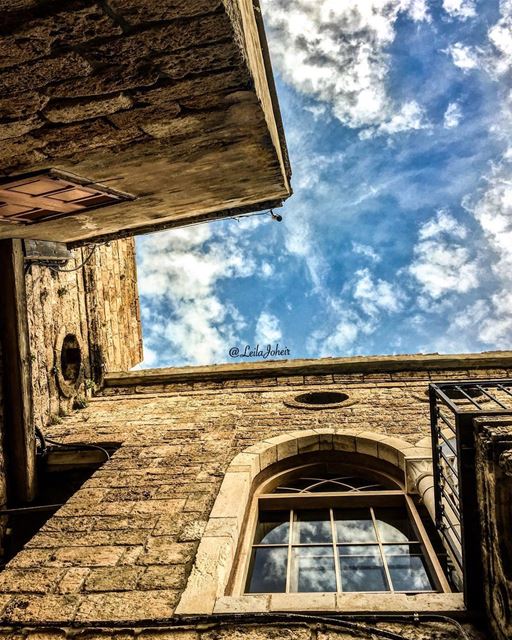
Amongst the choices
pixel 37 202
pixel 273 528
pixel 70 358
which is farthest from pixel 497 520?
pixel 70 358

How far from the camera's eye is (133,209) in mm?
4789

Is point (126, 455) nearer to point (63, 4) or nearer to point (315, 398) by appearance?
point (315, 398)

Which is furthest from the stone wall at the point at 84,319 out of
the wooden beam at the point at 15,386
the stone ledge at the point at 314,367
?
the wooden beam at the point at 15,386

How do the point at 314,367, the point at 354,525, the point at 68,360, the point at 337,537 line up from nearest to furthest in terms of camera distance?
the point at 337,537, the point at 354,525, the point at 68,360, the point at 314,367

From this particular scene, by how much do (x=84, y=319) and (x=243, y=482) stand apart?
4.69 m

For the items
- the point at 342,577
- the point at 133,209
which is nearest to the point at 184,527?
the point at 342,577

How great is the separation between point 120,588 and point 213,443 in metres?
2.11

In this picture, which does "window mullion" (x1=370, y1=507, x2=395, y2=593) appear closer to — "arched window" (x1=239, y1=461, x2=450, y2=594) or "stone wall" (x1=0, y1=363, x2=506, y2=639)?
"arched window" (x1=239, y1=461, x2=450, y2=594)

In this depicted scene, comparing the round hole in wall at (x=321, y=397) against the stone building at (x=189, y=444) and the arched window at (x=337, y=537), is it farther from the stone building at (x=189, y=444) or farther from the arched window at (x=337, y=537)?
the arched window at (x=337, y=537)

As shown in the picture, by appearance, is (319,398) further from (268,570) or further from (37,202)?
(37,202)

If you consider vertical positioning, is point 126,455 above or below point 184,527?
above

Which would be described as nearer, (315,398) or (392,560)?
(392,560)

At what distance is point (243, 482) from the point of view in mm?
4035

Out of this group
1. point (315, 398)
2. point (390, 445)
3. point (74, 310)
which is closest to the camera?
point (390, 445)
